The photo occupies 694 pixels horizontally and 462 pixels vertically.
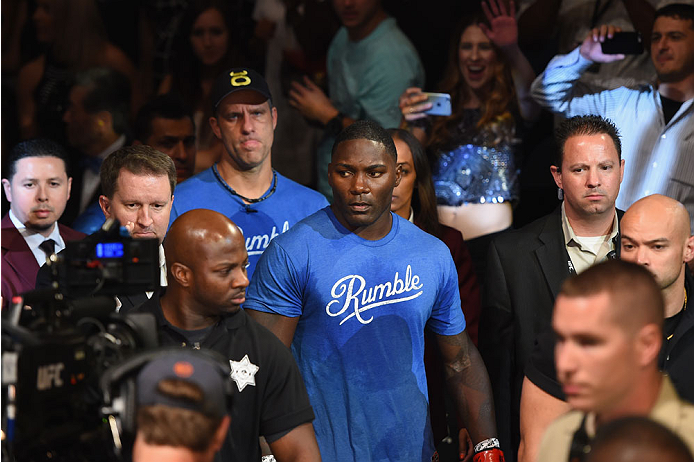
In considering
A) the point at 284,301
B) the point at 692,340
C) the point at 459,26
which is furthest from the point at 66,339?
the point at 459,26

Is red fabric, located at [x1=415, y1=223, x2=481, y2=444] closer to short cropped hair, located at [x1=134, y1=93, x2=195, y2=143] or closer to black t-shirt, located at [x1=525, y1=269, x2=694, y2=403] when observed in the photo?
black t-shirt, located at [x1=525, y1=269, x2=694, y2=403]

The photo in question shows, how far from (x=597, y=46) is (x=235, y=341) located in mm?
3033

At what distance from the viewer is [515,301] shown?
4547 millimetres

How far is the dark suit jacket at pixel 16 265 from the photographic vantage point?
4777 millimetres

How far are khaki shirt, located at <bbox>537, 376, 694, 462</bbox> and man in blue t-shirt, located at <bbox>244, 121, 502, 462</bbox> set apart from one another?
1.20 meters

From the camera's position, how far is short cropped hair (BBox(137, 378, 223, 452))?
2.68 metres

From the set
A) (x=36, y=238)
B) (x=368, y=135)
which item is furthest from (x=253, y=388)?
(x=36, y=238)

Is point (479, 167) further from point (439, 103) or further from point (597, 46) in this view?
point (597, 46)

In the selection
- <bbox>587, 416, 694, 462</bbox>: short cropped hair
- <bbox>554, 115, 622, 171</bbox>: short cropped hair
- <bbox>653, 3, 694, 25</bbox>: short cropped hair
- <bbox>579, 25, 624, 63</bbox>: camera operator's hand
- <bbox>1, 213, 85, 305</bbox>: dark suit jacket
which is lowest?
<bbox>1, 213, 85, 305</bbox>: dark suit jacket

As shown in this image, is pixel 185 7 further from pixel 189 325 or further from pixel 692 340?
pixel 692 340

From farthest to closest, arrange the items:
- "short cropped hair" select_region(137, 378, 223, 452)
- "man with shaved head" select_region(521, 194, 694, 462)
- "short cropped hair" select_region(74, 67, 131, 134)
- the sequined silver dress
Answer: "short cropped hair" select_region(74, 67, 131, 134) → the sequined silver dress → "man with shaved head" select_region(521, 194, 694, 462) → "short cropped hair" select_region(137, 378, 223, 452)

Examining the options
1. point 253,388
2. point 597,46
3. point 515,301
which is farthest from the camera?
point 597,46

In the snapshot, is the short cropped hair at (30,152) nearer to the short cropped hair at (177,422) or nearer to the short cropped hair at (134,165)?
the short cropped hair at (134,165)

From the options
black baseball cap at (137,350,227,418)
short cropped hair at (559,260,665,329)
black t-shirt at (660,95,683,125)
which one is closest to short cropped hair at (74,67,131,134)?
black t-shirt at (660,95,683,125)
